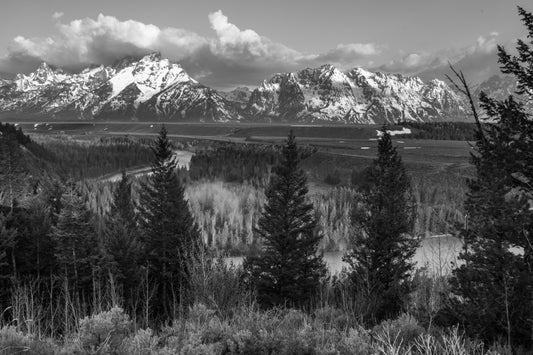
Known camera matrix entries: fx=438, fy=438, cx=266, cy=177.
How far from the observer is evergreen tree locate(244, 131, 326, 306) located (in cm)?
2161

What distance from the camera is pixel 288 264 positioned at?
21953mm

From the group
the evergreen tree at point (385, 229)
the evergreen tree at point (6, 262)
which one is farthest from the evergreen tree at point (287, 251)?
the evergreen tree at point (6, 262)

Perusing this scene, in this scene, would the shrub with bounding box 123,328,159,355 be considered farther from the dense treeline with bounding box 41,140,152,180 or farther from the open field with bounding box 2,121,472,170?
the dense treeline with bounding box 41,140,152,180

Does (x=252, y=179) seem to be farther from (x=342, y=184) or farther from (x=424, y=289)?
(x=424, y=289)

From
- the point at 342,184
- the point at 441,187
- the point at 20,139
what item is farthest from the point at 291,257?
the point at 20,139

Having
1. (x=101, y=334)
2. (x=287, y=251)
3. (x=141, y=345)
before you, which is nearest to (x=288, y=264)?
(x=287, y=251)

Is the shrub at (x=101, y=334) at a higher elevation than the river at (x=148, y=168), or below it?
higher

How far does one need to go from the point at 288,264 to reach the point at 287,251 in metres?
0.76

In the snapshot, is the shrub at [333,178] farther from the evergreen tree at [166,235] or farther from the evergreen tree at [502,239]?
the evergreen tree at [502,239]

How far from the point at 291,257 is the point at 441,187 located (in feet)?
89.3

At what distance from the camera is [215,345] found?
8.00m

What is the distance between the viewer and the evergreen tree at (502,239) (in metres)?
8.94

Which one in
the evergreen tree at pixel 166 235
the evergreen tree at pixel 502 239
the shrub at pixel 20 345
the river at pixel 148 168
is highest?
the evergreen tree at pixel 502 239

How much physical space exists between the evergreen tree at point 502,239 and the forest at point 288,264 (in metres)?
0.03
